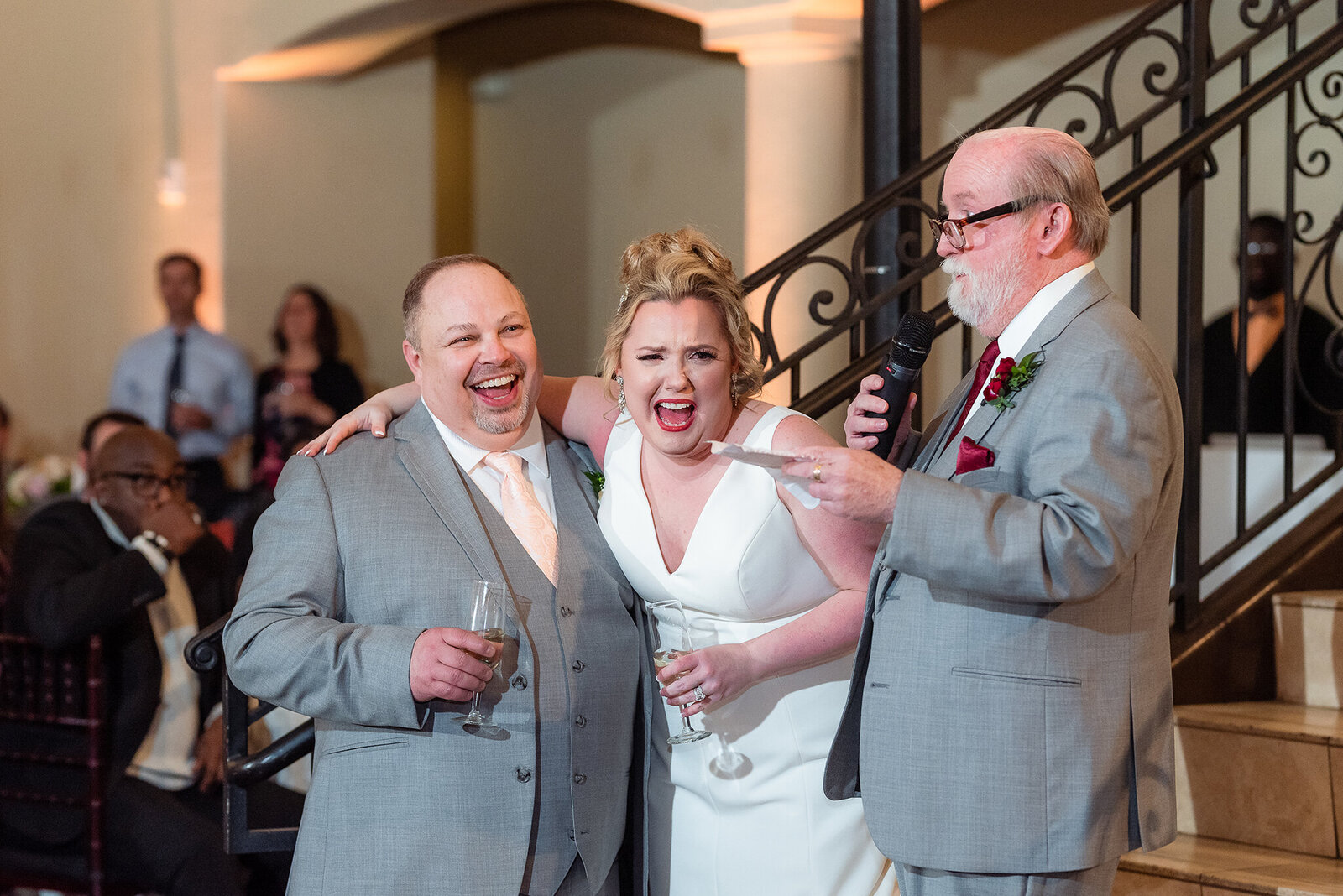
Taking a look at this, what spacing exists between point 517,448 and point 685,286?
0.43 m

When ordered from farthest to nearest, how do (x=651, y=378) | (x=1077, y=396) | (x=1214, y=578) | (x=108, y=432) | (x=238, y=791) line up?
(x=108, y=432)
(x=1214, y=578)
(x=238, y=791)
(x=651, y=378)
(x=1077, y=396)

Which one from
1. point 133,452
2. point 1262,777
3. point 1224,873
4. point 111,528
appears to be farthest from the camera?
point 133,452

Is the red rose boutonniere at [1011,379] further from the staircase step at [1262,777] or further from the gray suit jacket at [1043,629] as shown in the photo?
the staircase step at [1262,777]

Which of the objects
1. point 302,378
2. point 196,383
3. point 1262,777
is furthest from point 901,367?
point 196,383

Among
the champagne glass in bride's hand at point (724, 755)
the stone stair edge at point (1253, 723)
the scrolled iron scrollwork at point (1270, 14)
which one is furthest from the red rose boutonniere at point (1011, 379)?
the scrolled iron scrollwork at point (1270, 14)

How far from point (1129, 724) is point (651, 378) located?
94cm

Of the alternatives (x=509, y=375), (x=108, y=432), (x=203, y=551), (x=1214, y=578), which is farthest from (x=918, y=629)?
(x=108, y=432)

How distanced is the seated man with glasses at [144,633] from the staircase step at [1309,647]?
8.19ft

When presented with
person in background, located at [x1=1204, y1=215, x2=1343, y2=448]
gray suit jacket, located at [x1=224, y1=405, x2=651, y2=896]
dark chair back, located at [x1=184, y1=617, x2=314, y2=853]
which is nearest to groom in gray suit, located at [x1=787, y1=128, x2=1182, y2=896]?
gray suit jacket, located at [x1=224, y1=405, x2=651, y2=896]

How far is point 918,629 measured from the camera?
6.50ft

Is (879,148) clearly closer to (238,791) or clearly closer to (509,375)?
(509,375)

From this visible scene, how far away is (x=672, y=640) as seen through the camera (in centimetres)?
229

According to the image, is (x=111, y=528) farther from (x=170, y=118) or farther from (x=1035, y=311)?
(x=170, y=118)

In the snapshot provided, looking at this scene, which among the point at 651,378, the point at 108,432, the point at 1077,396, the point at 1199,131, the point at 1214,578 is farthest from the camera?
the point at 108,432
